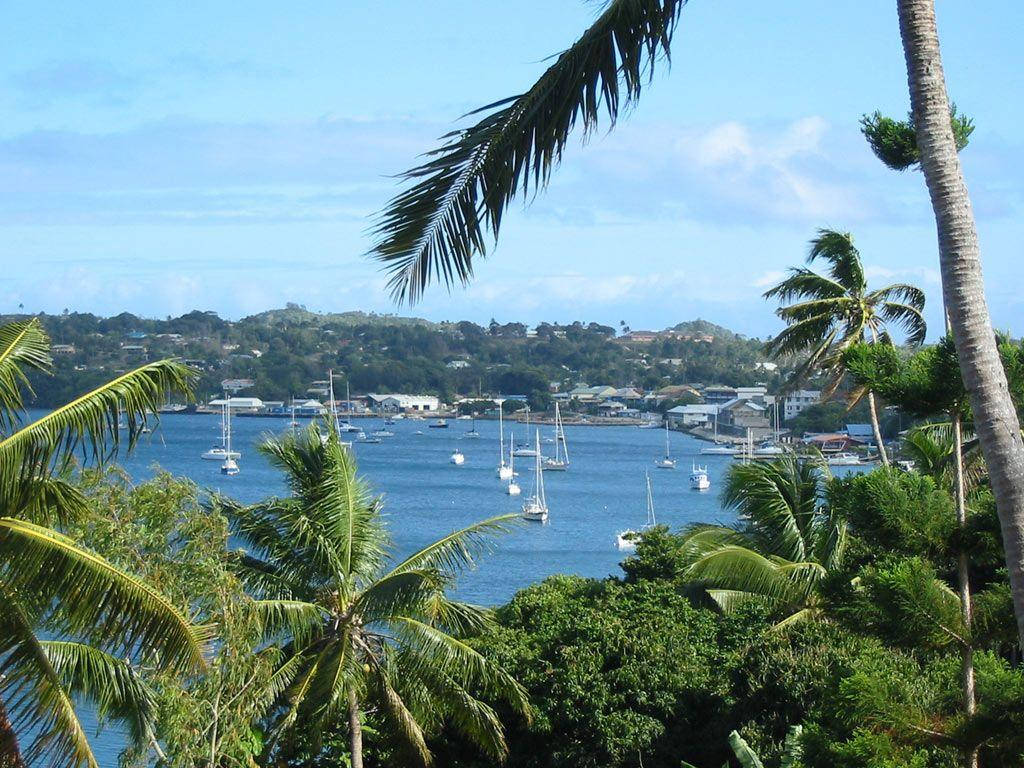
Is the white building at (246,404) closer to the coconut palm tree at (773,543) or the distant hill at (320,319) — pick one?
the distant hill at (320,319)

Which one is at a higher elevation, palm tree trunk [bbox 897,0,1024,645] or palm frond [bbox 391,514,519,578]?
palm tree trunk [bbox 897,0,1024,645]

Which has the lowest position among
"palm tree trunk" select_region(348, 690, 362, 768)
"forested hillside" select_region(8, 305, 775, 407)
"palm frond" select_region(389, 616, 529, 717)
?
"palm tree trunk" select_region(348, 690, 362, 768)

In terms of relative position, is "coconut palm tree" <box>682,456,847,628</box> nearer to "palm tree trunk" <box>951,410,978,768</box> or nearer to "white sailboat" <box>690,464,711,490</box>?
"palm tree trunk" <box>951,410,978,768</box>

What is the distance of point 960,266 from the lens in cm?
561

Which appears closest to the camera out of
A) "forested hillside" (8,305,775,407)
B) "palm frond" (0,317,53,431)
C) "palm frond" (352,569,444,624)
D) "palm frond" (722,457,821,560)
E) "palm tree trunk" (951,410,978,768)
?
"palm tree trunk" (951,410,978,768)

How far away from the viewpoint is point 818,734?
9.87 metres

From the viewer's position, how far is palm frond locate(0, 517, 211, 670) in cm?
781

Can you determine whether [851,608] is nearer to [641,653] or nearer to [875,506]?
[875,506]

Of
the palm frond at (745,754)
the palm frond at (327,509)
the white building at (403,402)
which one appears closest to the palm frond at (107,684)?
the palm frond at (327,509)

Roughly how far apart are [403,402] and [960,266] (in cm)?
13109

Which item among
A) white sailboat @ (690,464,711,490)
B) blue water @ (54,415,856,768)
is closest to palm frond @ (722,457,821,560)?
blue water @ (54,415,856,768)

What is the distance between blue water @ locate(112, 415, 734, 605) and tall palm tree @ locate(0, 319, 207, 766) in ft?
26.6

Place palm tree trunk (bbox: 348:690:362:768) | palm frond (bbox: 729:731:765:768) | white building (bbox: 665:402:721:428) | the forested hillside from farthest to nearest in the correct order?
1. white building (bbox: 665:402:721:428)
2. the forested hillside
3. palm tree trunk (bbox: 348:690:362:768)
4. palm frond (bbox: 729:731:765:768)

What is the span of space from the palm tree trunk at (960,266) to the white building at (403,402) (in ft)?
429
